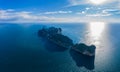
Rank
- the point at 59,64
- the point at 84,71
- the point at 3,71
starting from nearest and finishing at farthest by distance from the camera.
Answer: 1. the point at 3,71
2. the point at 84,71
3. the point at 59,64

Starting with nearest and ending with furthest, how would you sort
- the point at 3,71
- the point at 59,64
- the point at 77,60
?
the point at 3,71 → the point at 59,64 → the point at 77,60

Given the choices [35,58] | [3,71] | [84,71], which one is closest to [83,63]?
[84,71]

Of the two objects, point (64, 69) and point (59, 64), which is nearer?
point (64, 69)

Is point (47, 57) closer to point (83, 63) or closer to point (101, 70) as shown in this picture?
point (83, 63)

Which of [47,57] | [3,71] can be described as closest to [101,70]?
[47,57]

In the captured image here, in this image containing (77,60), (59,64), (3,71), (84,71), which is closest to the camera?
(3,71)

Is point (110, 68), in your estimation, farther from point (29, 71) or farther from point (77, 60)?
point (29, 71)
